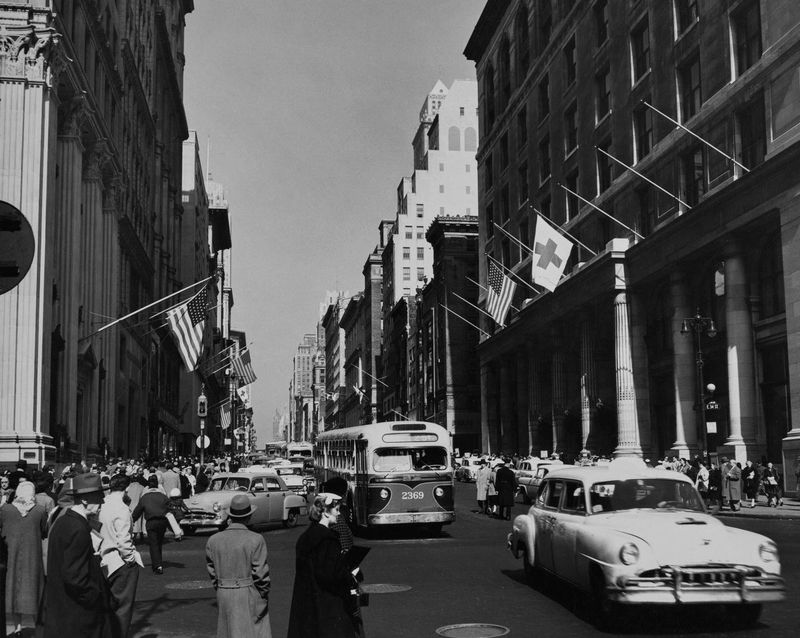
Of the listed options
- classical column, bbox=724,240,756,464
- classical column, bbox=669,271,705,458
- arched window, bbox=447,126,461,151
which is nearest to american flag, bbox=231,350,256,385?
classical column, bbox=669,271,705,458

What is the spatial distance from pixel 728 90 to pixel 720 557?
1175 inches

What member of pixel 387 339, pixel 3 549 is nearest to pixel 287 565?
pixel 3 549

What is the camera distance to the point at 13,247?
25.2ft

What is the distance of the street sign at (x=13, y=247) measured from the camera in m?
7.64

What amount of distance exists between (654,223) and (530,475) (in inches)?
537

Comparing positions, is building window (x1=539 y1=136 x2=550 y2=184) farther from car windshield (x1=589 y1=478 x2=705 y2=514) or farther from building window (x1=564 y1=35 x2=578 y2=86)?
car windshield (x1=589 y1=478 x2=705 y2=514)

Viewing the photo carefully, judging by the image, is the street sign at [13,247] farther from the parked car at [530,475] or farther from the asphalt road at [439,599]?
the parked car at [530,475]

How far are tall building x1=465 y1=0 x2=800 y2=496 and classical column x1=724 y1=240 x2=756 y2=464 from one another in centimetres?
5

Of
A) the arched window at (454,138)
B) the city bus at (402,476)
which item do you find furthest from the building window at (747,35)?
the arched window at (454,138)

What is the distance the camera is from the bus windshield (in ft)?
79.6

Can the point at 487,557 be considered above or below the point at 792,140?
below

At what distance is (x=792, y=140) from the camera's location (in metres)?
32.4

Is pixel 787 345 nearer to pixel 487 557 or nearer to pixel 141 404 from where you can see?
pixel 487 557

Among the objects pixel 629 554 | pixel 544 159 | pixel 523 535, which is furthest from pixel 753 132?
Answer: pixel 629 554
